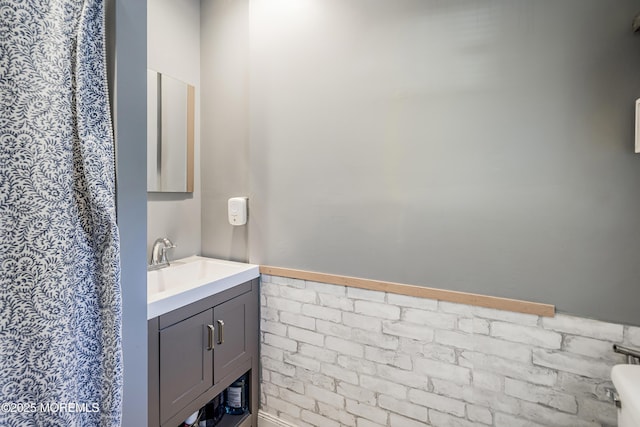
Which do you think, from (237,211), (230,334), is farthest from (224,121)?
(230,334)

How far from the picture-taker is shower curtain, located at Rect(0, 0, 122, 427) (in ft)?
2.71

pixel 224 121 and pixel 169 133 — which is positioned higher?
pixel 224 121

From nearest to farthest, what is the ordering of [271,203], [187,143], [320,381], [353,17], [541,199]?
[541,199], [353,17], [320,381], [271,203], [187,143]

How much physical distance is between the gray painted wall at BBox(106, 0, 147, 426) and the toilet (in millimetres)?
1505

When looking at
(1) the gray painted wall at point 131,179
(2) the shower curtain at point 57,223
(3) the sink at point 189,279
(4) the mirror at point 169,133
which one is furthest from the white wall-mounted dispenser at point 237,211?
(2) the shower curtain at point 57,223

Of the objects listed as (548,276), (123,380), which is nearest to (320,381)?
(123,380)

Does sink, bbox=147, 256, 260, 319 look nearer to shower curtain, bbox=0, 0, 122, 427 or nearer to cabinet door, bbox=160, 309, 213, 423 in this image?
cabinet door, bbox=160, 309, 213, 423

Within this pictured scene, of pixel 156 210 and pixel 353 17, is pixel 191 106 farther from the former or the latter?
pixel 353 17

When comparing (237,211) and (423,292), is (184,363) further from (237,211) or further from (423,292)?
(423,292)

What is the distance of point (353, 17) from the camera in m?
1.60

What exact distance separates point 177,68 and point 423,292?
198 centimetres

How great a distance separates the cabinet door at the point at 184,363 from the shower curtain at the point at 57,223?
1.24ft

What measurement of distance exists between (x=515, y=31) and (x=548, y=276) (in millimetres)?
1010

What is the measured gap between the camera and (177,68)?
6.53 ft
